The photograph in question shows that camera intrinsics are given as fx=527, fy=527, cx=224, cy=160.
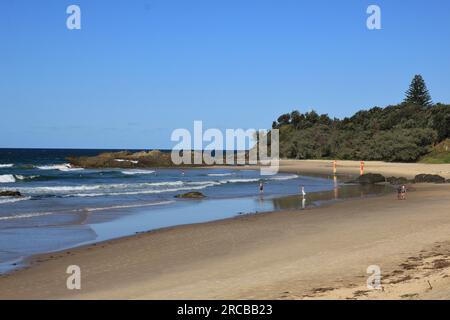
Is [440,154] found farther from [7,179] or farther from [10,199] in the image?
Answer: [10,199]

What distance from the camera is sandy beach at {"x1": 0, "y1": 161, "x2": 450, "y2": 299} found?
836 cm

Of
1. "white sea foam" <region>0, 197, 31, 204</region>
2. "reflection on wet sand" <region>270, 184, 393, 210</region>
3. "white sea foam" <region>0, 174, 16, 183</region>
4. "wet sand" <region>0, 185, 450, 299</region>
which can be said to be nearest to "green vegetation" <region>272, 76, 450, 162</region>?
"reflection on wet sand" <region>270, 184, 393, 210</region>

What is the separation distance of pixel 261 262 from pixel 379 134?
6713 centimetres

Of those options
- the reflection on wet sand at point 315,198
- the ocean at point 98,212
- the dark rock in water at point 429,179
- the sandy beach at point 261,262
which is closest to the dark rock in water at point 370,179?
the dark rock in water at point 429,179

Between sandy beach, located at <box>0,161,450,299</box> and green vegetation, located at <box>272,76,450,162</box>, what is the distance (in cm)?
5101

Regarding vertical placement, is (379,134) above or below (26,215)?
above

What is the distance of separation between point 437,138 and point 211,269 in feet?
211

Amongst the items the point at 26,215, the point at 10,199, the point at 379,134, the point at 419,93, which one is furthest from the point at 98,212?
the point at 419,93

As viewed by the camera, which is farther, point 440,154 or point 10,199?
point 440,154

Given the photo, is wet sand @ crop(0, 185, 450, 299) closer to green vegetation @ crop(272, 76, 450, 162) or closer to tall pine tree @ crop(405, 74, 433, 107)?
green vegetation @ crop(272, 76, 450, 162)

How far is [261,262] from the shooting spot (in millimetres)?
11156

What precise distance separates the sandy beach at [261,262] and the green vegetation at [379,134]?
167 feet
